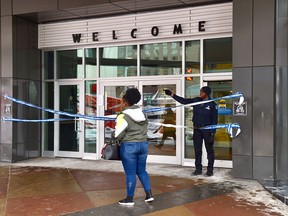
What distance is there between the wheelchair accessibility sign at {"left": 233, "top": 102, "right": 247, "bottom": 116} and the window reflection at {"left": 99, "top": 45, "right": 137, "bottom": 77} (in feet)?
10.3

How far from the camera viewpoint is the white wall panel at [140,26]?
28.8 ft

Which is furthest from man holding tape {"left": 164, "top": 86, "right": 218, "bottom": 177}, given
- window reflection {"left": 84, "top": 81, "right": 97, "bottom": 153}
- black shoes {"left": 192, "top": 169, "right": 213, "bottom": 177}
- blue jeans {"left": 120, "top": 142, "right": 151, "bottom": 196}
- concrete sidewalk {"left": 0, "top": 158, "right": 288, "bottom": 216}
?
window reflection {"left": 84, "top": 81, "right": 97, "bottom": 153}

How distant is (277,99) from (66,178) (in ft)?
14.8

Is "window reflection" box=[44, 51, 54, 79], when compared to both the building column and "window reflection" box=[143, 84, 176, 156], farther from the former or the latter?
the building column

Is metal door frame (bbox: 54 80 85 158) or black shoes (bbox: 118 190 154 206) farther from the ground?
metal door frame (bbox: 54 80 85 158)

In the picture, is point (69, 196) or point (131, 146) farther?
point (69, 196)

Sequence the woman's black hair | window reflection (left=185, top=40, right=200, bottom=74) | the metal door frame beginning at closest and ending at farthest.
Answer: the woman's black hair < window reflection (left=185, top=40, right=200, bottom=74) < the metal door frame

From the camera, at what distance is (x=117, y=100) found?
10.3 m

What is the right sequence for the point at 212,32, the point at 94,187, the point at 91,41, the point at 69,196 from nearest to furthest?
the point at 69,196, the point at 94,187, the point at 212,32, the point at 91,41

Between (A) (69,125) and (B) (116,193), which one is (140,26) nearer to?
(A) (69,125)

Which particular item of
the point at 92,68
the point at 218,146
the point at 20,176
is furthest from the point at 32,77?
the point at 218,146

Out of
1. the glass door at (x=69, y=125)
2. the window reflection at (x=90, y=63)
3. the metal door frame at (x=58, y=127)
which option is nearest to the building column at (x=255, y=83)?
the window reflection at (x=90, y=63)

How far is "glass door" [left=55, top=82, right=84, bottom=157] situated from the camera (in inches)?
423

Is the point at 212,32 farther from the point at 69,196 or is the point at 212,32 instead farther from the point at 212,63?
the point at 69,196
